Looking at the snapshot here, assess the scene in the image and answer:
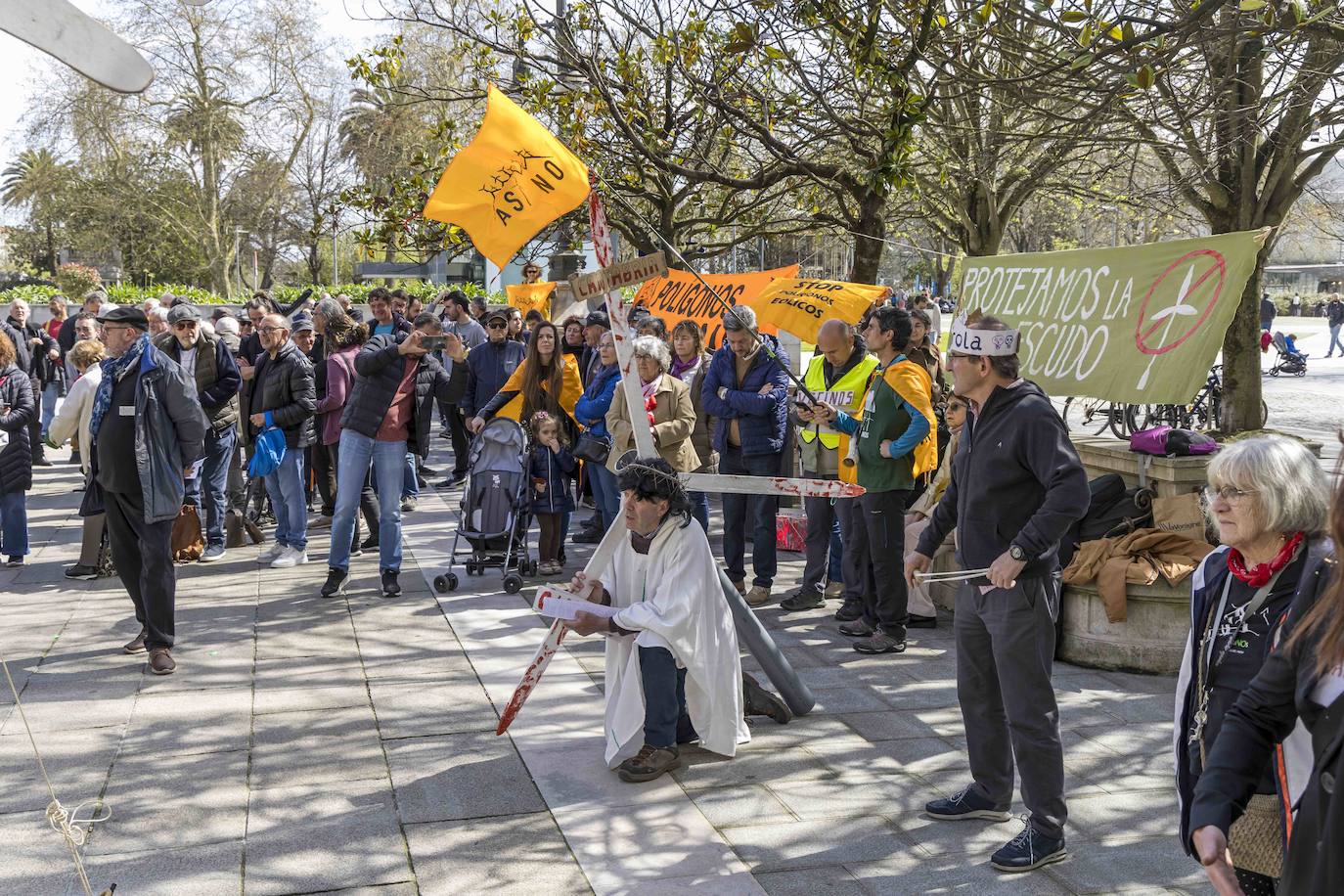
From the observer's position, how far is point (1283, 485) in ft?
9.77

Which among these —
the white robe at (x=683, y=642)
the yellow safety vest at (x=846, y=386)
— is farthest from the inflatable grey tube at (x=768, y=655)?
the yellow safety vest at (x=846, y=386)

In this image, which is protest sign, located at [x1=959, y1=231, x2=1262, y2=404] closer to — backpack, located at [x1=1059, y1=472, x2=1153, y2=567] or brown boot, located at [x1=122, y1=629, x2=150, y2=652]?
backpack, located at [x1=1059, y1=472, x2=1153, y2=567]

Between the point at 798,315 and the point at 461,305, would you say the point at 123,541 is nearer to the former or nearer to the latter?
the point at 798,315

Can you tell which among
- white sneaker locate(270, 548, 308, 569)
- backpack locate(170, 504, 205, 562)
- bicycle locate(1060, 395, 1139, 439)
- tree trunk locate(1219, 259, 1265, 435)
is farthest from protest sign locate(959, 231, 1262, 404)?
bicycle locate(1060, 395, 1139, 439)

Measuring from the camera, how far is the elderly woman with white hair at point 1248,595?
2.91 m

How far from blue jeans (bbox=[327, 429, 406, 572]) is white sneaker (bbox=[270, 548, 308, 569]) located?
3.92 ft

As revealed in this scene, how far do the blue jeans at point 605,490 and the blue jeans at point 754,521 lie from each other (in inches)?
35.1

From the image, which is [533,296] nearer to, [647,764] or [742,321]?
[742,321]

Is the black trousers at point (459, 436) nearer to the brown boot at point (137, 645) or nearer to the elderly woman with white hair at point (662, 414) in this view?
the elderly woman with white hair at point (662, 414)

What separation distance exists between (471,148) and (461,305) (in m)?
9.42

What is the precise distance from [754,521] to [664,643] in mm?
3120

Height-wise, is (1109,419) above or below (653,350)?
below

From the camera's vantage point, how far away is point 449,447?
56.1 ft

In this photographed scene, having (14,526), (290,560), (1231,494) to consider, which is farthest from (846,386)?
(14,526)
